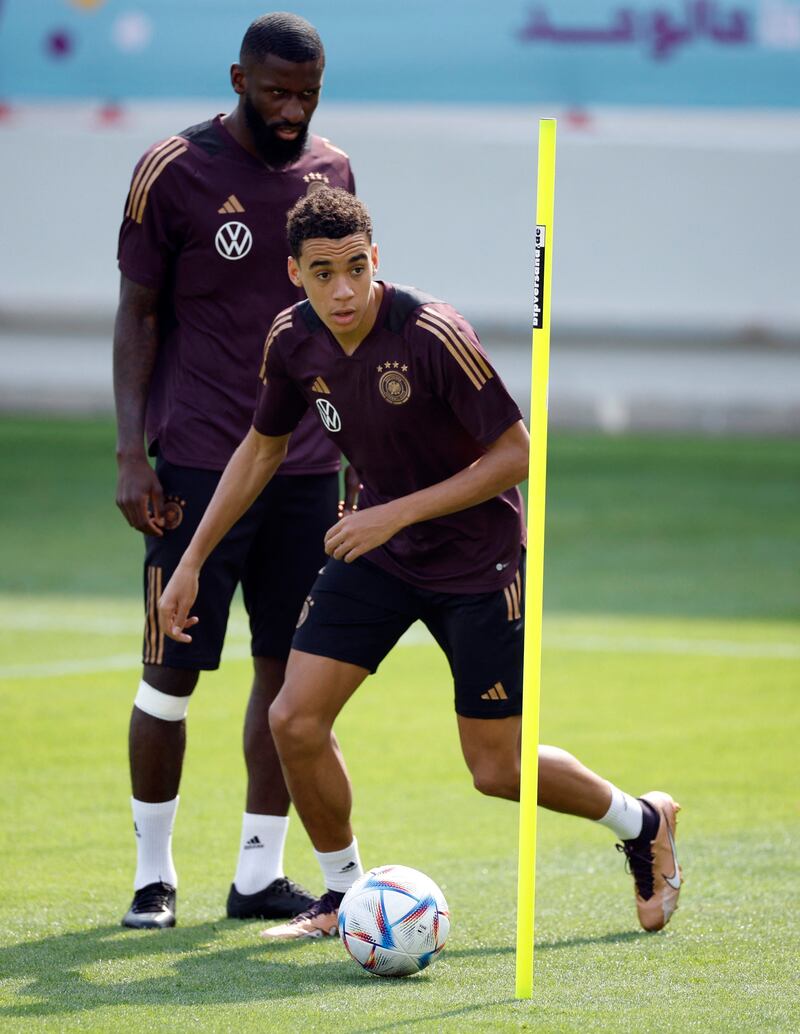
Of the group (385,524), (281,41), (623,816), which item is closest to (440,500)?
(385,524)

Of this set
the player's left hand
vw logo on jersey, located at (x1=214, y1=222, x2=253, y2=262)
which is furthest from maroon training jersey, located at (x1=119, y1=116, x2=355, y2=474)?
the player's left hand

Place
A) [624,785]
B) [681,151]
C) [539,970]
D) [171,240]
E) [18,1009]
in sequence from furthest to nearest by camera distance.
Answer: [681,151], [624,785], [171,240], [539,970], [18,1009]

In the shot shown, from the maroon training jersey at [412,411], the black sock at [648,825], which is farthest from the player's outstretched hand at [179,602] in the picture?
the black sock at [648,825]

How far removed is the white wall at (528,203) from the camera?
1958 cm

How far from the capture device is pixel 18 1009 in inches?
163

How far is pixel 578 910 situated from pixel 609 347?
50.1 feet

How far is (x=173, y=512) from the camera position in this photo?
5.28 meters

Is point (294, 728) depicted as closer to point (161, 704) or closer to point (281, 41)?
point (161, 704)

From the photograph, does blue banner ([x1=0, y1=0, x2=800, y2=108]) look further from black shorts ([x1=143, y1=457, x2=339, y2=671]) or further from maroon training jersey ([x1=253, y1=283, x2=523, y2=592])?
maroon training jersey ([x1=253, y1=283, x2=523, y2=592])

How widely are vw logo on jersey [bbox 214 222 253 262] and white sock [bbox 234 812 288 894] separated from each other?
1753 mm

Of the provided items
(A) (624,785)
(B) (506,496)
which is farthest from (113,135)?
(B) (506,496)

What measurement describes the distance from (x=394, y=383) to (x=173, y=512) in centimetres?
98

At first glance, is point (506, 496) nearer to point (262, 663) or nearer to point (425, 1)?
point (262, 663)

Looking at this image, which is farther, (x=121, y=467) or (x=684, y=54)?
(x=684, y=54)
